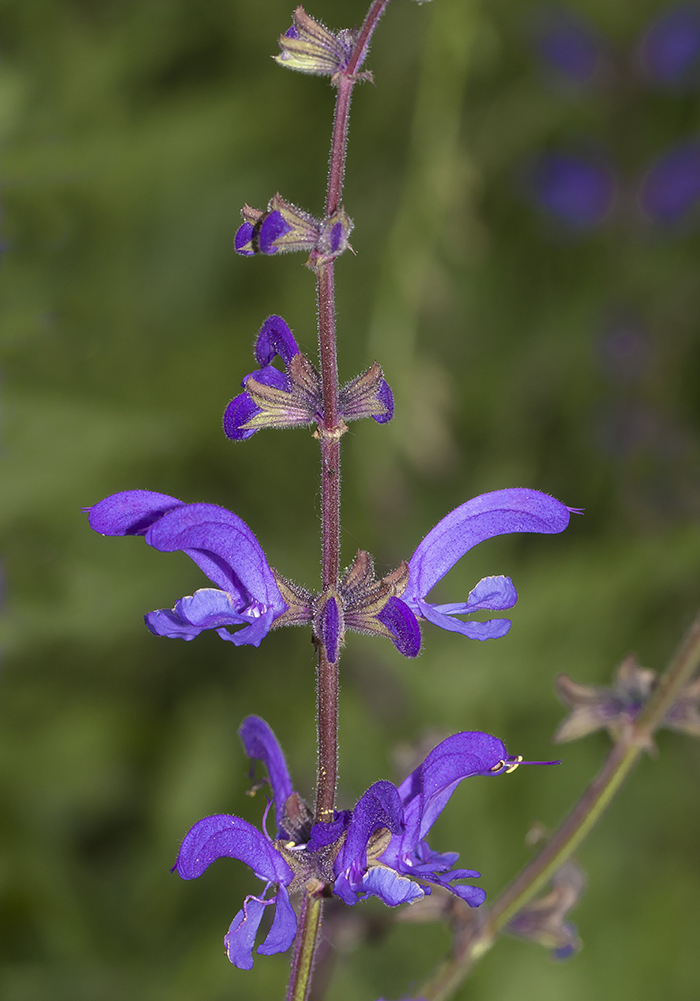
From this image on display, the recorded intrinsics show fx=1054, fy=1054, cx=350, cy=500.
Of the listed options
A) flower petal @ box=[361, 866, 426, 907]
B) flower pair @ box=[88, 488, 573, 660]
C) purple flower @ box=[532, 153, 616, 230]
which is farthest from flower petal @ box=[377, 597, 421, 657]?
purple flower @ box=[532, 153, 616, 230]

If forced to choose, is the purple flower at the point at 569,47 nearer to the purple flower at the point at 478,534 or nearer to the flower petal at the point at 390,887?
the purple flower at the point at 478,534

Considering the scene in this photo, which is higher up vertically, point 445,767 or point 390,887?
point 445,767

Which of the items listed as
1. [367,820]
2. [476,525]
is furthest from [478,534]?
[367,820]

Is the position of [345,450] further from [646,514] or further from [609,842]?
[609,842]

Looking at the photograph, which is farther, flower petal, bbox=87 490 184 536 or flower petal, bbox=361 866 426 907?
flower petal, bbox=87 490 184 536

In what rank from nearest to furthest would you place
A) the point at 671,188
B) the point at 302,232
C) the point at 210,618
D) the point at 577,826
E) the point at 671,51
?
1. the point at 302,232
2. the point at 210,618
3. the point at 577,826
4. the point at 671,51
5. the point at 671,188

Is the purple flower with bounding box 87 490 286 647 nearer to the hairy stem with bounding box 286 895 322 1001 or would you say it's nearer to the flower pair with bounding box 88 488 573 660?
the flower pair with bounding box 88 488 573 660

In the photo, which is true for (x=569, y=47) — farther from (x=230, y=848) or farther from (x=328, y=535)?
(x=230, y=848)

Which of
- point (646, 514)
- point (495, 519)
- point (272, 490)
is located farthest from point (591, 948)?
point (495, 519)
